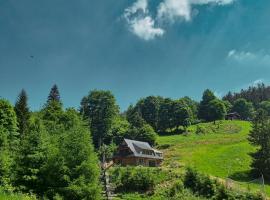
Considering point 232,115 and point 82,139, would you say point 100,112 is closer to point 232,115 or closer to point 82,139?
point 232,115

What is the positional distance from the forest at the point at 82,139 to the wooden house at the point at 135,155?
242cm

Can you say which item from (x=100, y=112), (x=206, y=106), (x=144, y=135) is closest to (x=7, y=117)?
(x=144, y=135)

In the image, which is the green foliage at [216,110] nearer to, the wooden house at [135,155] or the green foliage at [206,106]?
the green foliage at [206,106]

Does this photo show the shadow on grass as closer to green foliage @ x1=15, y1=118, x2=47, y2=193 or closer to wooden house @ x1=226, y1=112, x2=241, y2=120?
green foliage @ x1=15, y1=118, x2=47, y2=193

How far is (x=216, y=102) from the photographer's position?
158 metres

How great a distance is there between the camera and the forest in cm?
3816

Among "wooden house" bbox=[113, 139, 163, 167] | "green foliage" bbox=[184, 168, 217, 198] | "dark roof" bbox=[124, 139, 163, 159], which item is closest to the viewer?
"green foliage" bbox=[184, 168, 217, 198]

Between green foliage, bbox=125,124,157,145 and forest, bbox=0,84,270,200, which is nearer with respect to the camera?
forest, bbox=0,84,270,200

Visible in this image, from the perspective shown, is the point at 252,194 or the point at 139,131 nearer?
the point at 252,194

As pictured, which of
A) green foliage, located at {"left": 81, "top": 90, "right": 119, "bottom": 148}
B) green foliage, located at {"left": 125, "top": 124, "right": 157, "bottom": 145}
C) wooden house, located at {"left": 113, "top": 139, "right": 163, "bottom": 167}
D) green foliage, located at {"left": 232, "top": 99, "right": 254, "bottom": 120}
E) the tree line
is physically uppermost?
green foliage, located at {"left": 232, "top": 99, "right": 254, "bottom": 120}

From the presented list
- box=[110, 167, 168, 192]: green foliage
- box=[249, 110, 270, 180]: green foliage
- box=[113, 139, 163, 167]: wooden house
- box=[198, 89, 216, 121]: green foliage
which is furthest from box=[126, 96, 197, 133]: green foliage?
box=[110, 167, 168, 192]: green foliage

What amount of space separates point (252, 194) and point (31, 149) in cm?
2595

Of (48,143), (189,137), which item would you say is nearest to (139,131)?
(189,137)

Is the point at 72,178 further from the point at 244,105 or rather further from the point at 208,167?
the point at 244,105
